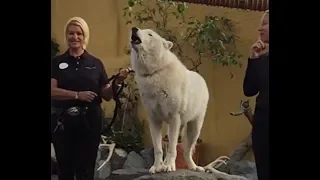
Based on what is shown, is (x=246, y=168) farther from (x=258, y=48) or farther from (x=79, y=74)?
(x=79, y=74)

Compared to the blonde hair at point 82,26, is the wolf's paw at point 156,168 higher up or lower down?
lower down

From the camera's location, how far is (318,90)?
1.72 m

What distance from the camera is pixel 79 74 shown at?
1694 millimetres

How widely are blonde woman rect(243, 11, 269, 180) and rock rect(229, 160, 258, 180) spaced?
2 centimetres

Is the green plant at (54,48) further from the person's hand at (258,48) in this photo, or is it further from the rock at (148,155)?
the person's hand at (258,48)

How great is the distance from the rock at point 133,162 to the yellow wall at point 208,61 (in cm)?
6

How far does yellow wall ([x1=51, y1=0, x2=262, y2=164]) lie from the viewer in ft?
5.60

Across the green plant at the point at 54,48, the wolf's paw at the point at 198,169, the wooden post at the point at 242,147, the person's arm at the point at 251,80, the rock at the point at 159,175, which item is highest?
the green plant at the point at 54,48

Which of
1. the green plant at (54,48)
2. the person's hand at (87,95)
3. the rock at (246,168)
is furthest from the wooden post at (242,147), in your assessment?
the green plant at (54,48)

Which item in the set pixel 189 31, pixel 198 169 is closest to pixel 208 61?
Result: pixel 189 31

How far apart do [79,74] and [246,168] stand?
631 millimetres

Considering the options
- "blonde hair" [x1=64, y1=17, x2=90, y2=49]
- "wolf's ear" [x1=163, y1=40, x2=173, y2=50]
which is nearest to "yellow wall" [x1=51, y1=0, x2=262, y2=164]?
"blonde hair" [x1=64, y1=17, x2=90, y2=49]

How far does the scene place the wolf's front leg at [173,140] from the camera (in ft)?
5.58

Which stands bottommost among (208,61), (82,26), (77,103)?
(77,103)
